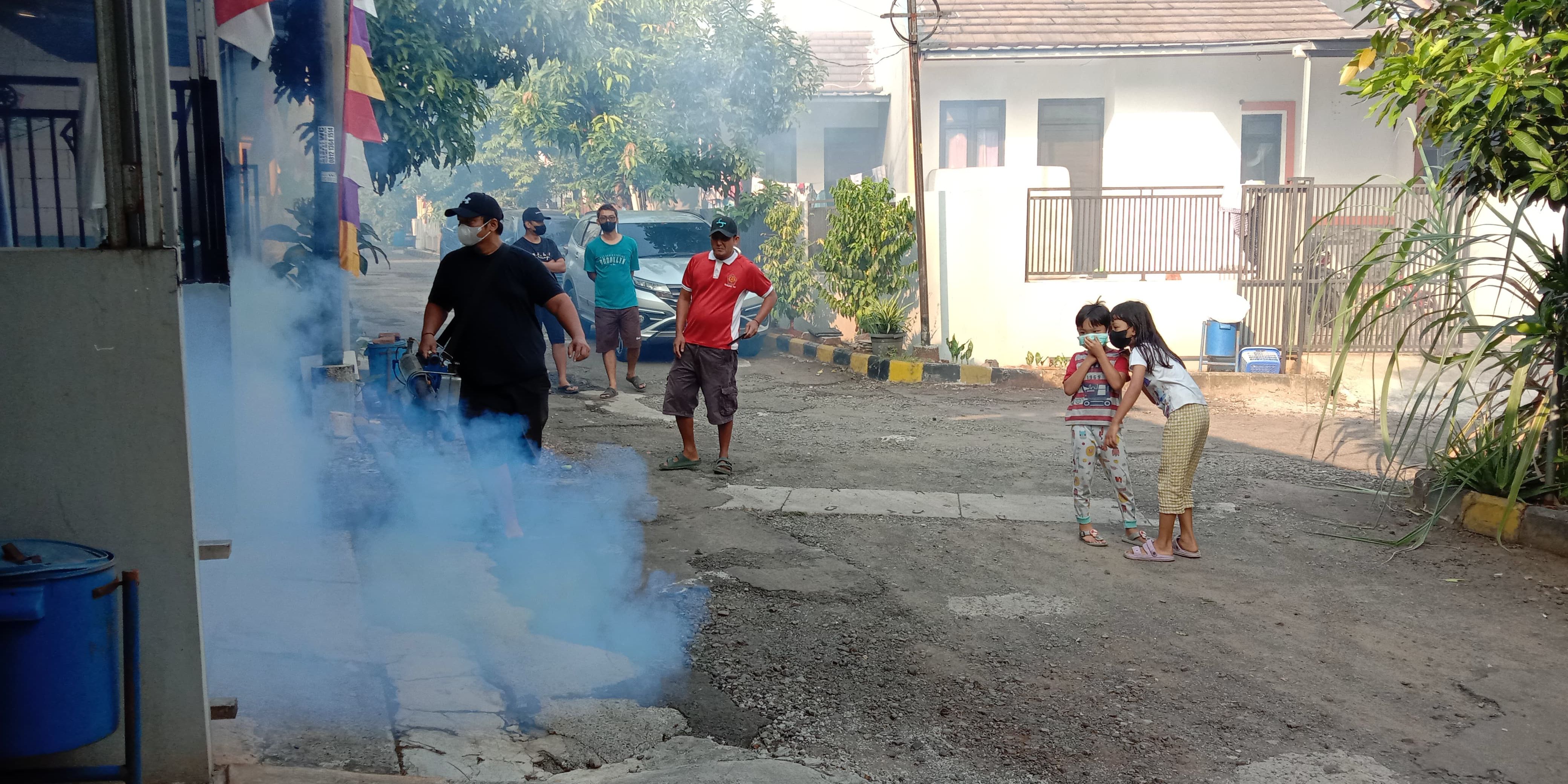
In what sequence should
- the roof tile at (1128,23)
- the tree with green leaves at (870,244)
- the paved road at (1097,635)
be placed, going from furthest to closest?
the roof tile at (1128,23) < the tree with green leaves at (870,244) < the paved road at (1097,635)

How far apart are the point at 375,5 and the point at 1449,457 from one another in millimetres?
8023

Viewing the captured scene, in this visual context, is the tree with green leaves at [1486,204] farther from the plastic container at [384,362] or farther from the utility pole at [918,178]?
the utility pole at [918,178]

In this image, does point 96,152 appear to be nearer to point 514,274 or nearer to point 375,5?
point 514,274

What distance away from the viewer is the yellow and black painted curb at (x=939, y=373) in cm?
1212

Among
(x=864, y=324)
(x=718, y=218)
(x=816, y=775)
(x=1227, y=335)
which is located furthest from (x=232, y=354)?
(x=1227, y=335)

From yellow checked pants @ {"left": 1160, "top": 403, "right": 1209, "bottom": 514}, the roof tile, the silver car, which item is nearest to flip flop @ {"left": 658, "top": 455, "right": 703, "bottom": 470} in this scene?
yellow checked pants @ {"left": 1160, "top": 403, "right": 1209, "bottom": 514}

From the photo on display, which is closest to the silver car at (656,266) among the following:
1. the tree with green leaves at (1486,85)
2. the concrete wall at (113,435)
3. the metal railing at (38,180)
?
the tree with green leaves at (1486,85)

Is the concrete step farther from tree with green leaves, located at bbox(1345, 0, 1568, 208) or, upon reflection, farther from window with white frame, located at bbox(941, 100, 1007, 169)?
window with white frame, located at bbox(941, 100, 1007, 169)

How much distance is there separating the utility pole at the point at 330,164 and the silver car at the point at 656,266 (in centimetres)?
496

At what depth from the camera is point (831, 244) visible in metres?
13.6

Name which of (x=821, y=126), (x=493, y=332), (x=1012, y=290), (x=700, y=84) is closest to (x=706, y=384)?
(x=493, y=332)

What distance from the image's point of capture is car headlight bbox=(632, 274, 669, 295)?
530 inches

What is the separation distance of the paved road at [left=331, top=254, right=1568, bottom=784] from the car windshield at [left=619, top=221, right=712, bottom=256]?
6844 mm

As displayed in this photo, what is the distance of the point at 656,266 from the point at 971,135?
627 centimetres
